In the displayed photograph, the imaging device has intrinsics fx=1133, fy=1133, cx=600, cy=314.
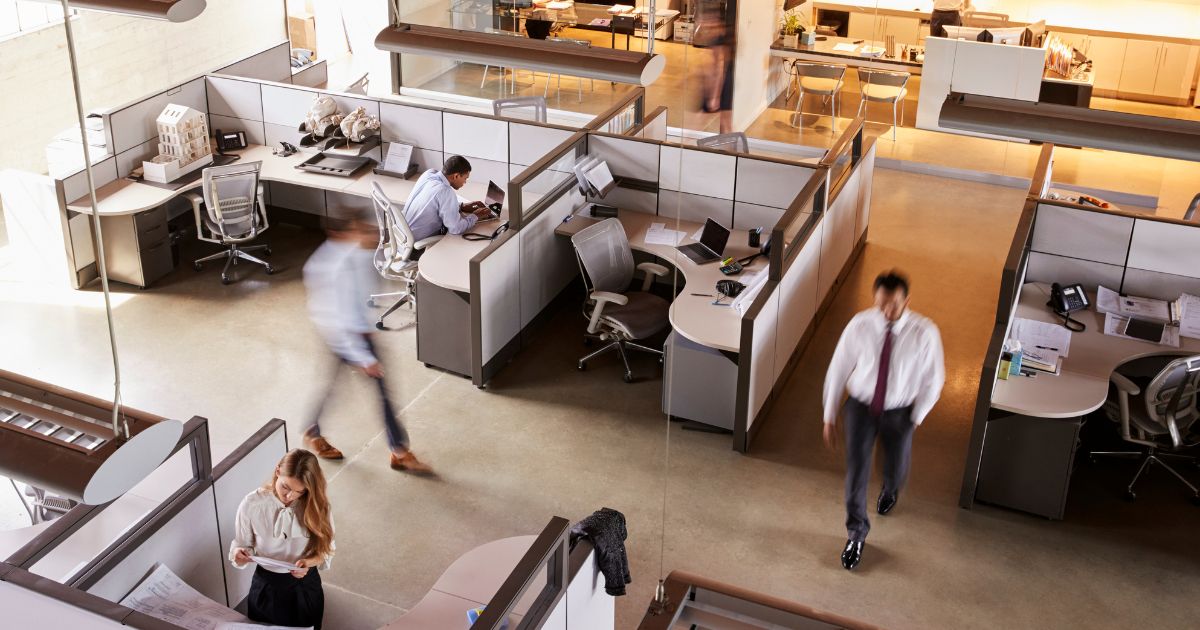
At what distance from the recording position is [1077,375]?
212 inches

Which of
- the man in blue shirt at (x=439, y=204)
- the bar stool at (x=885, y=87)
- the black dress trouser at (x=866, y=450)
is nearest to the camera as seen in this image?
the black dress trouser at (x=866, y=450)

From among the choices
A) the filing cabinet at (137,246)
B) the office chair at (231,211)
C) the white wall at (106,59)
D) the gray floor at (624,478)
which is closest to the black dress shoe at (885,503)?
the gray floor at (624,478)

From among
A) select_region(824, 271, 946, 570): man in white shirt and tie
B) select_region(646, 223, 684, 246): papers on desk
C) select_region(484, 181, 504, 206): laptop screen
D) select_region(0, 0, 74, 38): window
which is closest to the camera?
select_region(824, 271, 946, 570): man in white shirt and tie

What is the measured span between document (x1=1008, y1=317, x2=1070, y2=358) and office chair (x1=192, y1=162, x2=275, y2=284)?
472cm

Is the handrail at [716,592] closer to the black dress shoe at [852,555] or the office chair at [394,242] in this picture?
the black dress shoe at [852,555]

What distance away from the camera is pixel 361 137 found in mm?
7746

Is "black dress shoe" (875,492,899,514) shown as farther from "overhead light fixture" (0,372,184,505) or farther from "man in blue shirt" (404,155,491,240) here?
"overhead light fixture" (0,372,184,505)

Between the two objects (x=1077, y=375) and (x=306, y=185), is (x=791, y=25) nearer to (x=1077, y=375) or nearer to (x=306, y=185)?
(x=306, y=185)

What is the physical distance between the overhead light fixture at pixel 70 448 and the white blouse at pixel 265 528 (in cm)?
112

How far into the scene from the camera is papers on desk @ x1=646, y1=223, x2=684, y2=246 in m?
6.74

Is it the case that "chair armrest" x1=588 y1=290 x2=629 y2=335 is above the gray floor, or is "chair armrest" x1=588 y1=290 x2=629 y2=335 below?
above

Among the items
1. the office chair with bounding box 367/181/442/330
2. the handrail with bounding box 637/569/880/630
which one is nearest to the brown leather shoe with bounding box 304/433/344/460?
the office chair with bounding box 367/181/442/330

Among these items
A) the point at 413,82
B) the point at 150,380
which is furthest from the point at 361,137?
the point at 413,82

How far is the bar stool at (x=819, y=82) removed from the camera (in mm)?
10281
